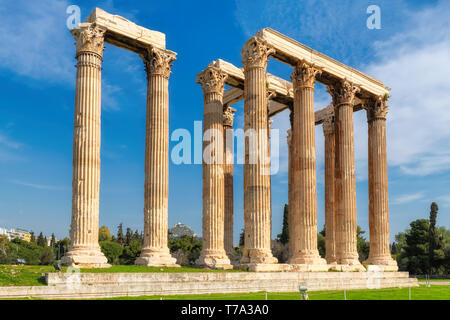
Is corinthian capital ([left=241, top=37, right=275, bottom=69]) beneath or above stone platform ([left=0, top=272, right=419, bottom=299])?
above

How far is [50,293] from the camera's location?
24344 mm

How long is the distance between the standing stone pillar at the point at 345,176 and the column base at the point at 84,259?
2300 centimetres

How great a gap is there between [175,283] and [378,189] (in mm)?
28352

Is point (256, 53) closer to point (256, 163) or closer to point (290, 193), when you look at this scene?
point (256, 163)

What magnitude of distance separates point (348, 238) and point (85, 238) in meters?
24.6

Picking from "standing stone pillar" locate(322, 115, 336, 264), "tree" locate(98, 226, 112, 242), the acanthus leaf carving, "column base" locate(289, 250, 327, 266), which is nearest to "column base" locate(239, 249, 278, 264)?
"column base" locate(289, 250, 327, 266)

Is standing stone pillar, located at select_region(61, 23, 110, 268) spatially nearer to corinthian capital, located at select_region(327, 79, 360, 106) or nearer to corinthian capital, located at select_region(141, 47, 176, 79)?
corinthian capital, located at select_region(141, 47, 176, 79)

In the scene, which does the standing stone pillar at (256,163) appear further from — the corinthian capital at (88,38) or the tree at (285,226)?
the tree at (285,226)

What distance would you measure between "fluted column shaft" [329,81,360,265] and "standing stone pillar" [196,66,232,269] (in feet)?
38.2

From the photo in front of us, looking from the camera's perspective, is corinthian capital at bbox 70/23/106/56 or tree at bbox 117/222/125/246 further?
tree at bbox 117/222/125/246

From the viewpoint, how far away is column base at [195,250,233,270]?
39.8 meters

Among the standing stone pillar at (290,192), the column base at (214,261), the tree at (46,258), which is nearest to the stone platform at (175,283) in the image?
Result: the column base at (214,261)
